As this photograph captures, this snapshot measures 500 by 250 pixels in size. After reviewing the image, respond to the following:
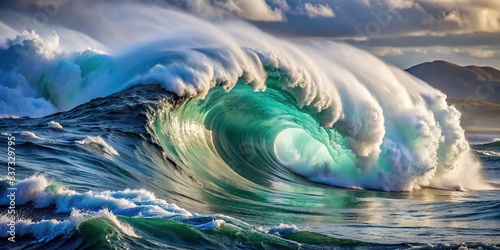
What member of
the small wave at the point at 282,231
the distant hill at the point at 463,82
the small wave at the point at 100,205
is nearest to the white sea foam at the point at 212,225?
the small wave at the point at 100,205

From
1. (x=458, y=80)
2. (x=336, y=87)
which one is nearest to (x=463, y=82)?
(x=458, y=80)

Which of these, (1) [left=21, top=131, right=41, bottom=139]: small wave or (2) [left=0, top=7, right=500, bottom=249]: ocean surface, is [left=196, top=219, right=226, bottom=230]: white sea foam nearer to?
(2) [left=0, top=7, right=500, bottom=249]: ocean surface

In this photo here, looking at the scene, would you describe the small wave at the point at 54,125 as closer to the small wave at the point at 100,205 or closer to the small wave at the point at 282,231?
the small wave at the point at 100,205

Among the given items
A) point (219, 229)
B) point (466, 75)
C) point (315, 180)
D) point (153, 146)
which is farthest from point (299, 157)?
point (466, 75)

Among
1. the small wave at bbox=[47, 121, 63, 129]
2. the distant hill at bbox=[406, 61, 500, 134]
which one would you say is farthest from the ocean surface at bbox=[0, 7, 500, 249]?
the distant hill at bbox=[406, 61, 500, 134]

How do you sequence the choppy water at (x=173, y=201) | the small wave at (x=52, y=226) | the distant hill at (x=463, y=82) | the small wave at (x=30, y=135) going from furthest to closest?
1. the distant hill at (x=463, y=82)
2. the small wave at (x=30, y=135)
3. the choppy water at (x=173, y=201)
4. the small wave at (x=52, y=226)

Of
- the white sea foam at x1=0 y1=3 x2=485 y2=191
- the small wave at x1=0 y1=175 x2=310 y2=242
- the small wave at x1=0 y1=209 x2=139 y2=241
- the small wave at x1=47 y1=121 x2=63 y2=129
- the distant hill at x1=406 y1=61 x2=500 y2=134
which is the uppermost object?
the distant hill at x1=406 y1=61 x2=500 y2=134

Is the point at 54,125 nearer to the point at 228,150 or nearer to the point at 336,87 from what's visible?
the point at 228,150
